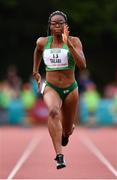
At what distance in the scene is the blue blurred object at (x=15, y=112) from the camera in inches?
1169

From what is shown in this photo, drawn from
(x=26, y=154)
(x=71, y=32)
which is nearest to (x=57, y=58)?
(x=26, y=154)

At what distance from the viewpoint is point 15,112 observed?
29.7m

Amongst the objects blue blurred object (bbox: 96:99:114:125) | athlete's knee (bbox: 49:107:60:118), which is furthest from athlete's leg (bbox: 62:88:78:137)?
blue blurred object (bbox: 96:99:114:125)

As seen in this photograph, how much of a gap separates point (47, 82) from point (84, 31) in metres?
24.7

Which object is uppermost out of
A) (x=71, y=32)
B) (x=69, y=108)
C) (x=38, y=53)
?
(x=38, y=53)

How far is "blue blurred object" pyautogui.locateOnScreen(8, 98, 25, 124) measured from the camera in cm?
2969

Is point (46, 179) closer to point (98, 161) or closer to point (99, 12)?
point (98, 161)

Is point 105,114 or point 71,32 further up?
point 71,32

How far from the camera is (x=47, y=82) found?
11.5 meters

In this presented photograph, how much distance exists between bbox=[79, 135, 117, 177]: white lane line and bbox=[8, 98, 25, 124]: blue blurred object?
5.66 m

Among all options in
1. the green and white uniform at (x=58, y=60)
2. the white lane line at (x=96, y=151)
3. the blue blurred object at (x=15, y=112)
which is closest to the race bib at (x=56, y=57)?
the green and white uniform at (x=58, y=60)

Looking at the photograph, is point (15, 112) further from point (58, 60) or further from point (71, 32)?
point (58, 60)

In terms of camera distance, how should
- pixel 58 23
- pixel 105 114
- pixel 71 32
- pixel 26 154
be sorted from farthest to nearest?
pixel 71 32
pixel 105 114
pixel 26 154
pixel 58 23

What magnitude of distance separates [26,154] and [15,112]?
12.2 meters
